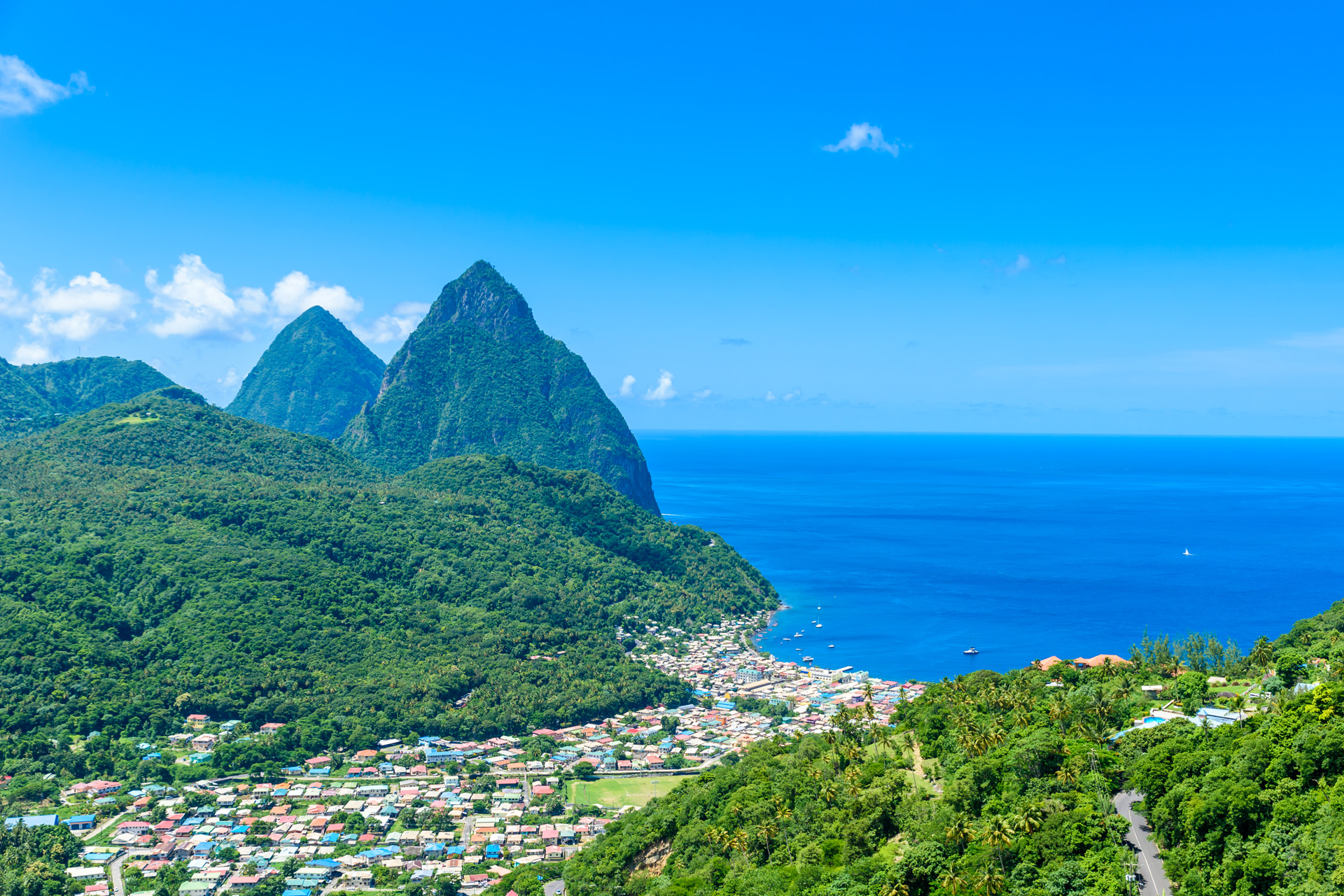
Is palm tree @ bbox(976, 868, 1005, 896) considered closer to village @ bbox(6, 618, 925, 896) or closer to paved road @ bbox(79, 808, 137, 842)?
village @ bbox(6, 618, 925, 896)

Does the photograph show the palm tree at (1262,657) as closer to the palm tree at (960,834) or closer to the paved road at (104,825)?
the palm tree at (960,834)

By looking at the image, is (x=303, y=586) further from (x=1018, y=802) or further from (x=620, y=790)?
(x=1018, y=802)

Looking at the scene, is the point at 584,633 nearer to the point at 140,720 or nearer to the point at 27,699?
the point at 140,720

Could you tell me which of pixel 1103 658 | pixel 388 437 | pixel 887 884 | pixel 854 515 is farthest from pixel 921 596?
pixel 388 437

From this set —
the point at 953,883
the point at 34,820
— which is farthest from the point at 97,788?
the point at 953,883

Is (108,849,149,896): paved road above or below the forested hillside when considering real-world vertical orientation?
below

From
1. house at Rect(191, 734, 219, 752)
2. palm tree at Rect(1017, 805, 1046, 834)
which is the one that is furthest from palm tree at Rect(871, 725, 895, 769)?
house at Rect(191, 734, 219, 752)
